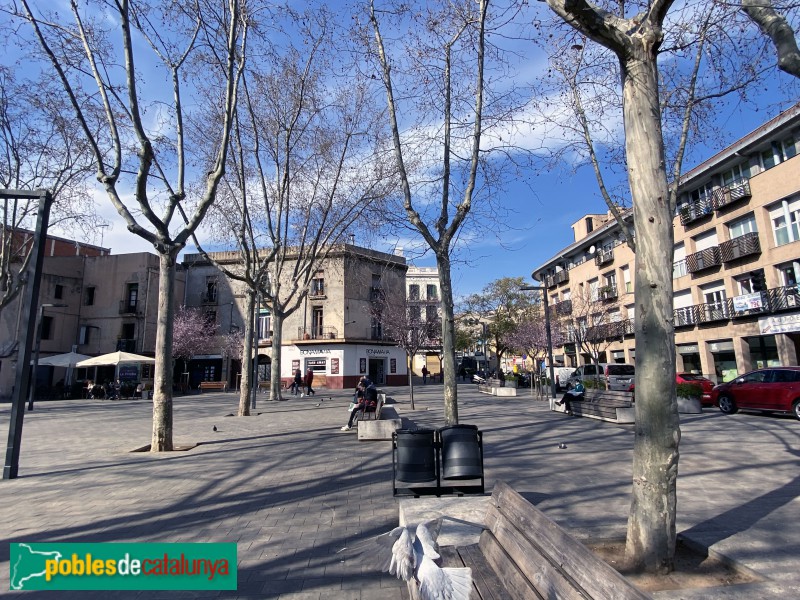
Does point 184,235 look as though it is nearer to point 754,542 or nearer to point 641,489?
point 641,489

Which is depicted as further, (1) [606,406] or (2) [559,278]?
(2) [559,278]

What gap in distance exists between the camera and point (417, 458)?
206 inches

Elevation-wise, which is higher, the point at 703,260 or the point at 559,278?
the point at 559,278

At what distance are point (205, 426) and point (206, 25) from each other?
10.1 metres

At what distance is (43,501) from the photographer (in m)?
5.84

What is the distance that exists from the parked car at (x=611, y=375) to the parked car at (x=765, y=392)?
6.24 metres

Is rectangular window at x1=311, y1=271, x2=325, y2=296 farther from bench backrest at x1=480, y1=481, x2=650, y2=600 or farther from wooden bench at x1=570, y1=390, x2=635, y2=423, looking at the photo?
bench backrest at x1=480, y1=481, x2=650, y2=600

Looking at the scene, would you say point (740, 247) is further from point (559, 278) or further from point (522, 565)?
point (522, 565)

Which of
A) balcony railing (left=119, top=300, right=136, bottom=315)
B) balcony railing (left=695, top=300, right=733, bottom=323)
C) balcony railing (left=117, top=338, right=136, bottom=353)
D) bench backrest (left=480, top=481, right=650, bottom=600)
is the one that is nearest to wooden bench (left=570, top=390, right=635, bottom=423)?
bench backrest (left=480, top=481, right=650, bottom=600)

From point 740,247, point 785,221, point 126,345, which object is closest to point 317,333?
point 126,345

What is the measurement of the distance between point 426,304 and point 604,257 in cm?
1446

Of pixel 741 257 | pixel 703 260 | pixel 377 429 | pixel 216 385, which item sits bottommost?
pixel 377 429

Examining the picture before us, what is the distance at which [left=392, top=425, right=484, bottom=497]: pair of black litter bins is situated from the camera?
5.21m

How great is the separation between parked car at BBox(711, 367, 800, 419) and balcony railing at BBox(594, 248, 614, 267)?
73.2 feet
